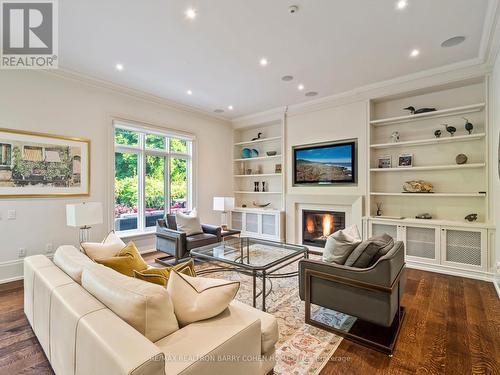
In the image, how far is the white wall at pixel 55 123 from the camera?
11.0 ft

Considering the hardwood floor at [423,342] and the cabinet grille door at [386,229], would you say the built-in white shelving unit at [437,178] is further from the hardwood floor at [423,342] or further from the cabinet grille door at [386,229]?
the hardwood floor at [423,342]

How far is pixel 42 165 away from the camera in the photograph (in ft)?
11.8

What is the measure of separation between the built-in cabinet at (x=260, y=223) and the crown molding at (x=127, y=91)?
97.3 inches

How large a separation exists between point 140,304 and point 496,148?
4.32m

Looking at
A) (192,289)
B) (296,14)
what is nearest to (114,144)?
(296,14)

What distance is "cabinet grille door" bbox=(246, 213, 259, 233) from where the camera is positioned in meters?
5.88

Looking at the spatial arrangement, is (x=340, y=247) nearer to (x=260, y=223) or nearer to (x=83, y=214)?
(x=83, y=214)

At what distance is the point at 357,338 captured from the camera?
2123 mm

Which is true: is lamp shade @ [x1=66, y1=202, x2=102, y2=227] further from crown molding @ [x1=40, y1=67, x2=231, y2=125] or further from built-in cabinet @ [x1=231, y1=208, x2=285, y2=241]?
built-in cabinet @ [x1=231, y1=208, x2=285, y2=241]

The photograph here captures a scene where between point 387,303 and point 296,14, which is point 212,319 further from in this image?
point 296,14

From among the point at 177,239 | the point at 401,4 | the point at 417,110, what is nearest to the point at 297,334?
the point at 177,239

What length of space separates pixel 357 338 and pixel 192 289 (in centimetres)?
159

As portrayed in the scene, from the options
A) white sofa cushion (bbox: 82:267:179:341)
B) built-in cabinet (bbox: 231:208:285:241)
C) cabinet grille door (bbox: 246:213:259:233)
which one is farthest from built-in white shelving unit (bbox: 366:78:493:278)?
white sofa cushion (bbox: 82:267:179:341)

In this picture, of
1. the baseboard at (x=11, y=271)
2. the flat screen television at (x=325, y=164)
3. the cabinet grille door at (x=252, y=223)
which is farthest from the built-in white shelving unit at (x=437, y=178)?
the baseboard at (x=11, y=271)
